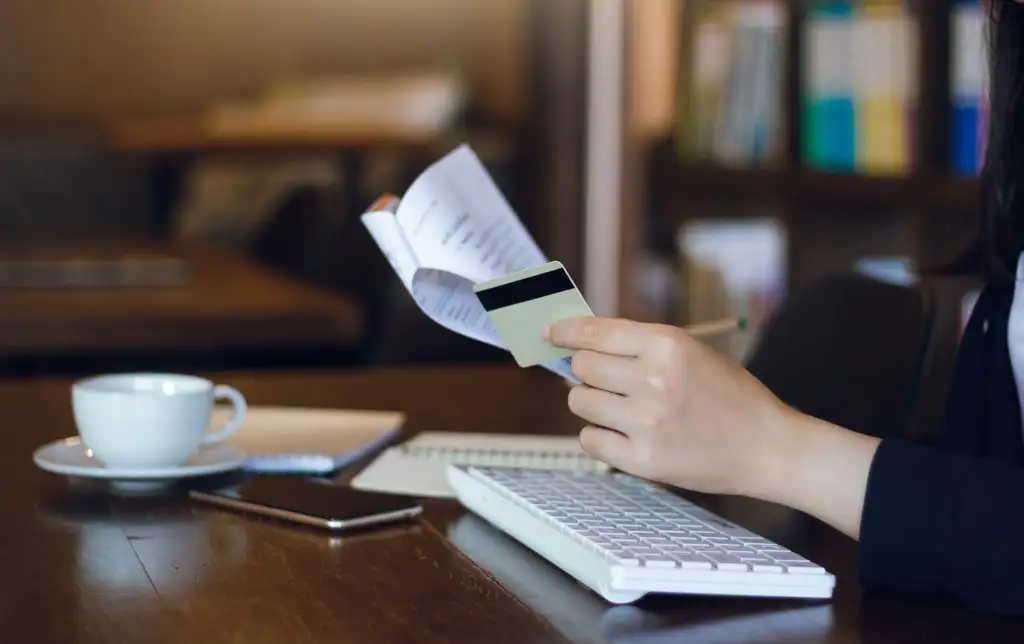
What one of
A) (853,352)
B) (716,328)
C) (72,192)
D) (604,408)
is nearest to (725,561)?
(604,408)

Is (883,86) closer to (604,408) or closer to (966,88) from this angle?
(966,88)

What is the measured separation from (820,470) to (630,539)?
0.39 feet

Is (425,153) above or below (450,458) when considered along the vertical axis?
above

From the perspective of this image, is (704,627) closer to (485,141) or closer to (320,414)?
(320,414)

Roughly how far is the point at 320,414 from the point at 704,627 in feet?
2.04

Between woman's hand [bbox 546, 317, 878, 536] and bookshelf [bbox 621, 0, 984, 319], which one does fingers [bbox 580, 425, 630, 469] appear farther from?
bookshelf [bbox 621, 0, 984, 319]

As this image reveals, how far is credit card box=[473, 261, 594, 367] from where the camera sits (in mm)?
825

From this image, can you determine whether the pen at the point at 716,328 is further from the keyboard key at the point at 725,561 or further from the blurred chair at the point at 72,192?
the blurred chair at the point at 72,192

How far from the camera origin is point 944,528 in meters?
0.78

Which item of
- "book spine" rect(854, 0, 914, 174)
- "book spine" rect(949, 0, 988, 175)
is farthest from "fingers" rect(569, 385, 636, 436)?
"book spine" rect(854, 0, 914, 174)

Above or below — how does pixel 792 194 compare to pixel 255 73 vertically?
below

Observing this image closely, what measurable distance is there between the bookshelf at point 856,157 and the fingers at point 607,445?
1127 millimetres

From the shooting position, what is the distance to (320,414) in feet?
4.17

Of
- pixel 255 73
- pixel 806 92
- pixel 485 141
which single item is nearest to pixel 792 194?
pixel 806 92
